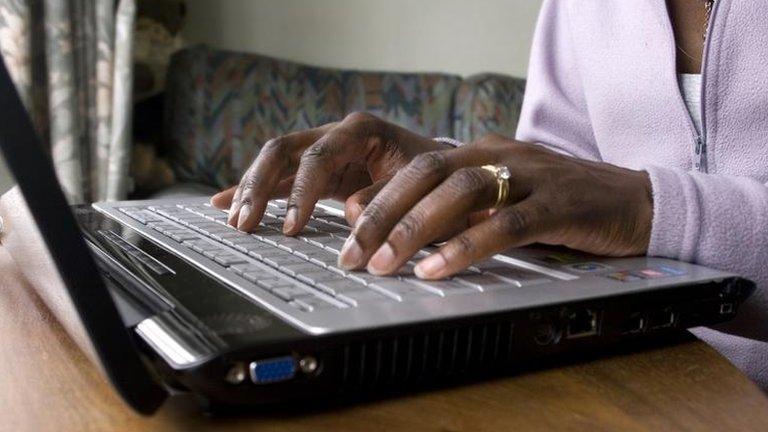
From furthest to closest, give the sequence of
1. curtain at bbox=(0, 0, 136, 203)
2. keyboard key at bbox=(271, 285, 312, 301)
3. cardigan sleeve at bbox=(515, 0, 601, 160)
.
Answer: curtain at bbox=(0, 0, 136, 203) < cardigan sleeve at bbox=(515, 0, 601, 160) < keyboard key at bbox=(271, 285, 312, 301)

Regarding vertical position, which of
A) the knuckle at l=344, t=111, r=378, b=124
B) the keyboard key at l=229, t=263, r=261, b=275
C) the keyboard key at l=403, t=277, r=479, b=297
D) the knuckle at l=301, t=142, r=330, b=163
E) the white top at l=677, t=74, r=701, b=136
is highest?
the white top at l=677, t=74, r=701, b=136

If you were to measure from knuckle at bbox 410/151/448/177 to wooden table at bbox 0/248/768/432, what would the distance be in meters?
0.17

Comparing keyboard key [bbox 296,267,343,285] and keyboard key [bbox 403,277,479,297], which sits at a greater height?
keyboard key [bbox 403,277,479,297]

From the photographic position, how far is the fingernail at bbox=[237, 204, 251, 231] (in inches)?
26.6

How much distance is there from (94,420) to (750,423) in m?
0.33

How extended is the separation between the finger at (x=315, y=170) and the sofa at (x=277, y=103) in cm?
164

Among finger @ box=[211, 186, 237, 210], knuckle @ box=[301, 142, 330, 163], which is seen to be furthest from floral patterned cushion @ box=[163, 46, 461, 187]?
knuckle @ box=[301, 142, 330, 163]

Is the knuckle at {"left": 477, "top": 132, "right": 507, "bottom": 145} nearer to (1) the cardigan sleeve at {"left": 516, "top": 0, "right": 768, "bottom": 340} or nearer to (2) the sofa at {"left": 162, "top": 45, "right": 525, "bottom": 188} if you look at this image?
(1) the cardigan sleeve at {"left": 516, "top": 0, "right": 768, "bottom": 340}

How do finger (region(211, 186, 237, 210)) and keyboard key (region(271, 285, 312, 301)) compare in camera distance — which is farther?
finger (region(211, 186, 237, 210))

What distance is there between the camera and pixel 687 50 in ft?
3.04

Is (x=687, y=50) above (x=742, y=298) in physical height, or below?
above

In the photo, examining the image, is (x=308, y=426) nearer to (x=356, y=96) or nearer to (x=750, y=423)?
(x=750, y=423)

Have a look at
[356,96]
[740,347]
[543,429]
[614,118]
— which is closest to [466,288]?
[543,429]

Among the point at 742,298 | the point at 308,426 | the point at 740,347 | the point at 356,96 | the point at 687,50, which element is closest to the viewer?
the point at 308,426
